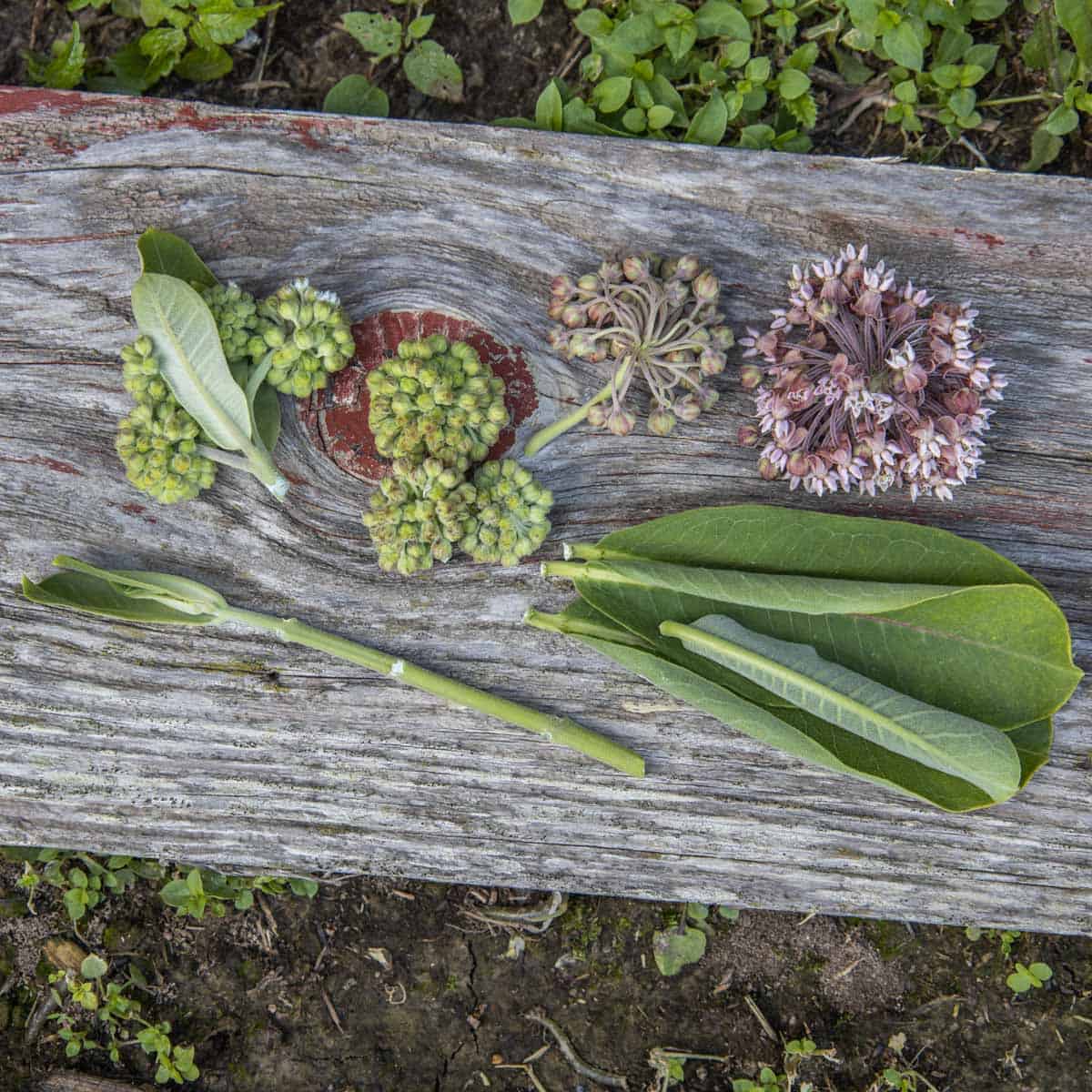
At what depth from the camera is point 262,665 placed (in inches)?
122

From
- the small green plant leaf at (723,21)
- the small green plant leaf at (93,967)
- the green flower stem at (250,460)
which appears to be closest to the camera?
A: the green flower stem at (250,460)

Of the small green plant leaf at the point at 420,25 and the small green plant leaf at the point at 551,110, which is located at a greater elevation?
the small green plant leaf at the point at 420,25

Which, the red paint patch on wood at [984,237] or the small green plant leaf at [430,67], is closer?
Result: the red paint patch on wood at [984,237]

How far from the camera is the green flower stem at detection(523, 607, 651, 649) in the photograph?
9.37ft

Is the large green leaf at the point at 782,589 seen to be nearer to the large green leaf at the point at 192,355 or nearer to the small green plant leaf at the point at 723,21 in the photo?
the large green leaf at the point at 192,355

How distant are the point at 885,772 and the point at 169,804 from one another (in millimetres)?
2220

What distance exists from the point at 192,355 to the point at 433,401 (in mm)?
667

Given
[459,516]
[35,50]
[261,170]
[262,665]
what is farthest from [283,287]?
[35,50]

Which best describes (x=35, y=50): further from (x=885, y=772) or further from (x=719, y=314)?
(x=885, y=772)

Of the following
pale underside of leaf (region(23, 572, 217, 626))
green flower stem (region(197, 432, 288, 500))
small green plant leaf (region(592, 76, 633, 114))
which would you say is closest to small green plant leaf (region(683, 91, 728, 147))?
small green plant leaf (region(592, 76, 633, 114))

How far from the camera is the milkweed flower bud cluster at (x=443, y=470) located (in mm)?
2633

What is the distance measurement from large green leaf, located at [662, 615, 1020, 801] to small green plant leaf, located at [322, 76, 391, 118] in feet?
6.68

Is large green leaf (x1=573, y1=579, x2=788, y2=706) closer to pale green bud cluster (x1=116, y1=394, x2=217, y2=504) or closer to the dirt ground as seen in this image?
pale green bud cluster (x1=116, y1=394, x2=217, y2=504)

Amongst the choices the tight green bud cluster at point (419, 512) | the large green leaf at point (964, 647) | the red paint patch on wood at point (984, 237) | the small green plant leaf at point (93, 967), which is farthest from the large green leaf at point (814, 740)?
the small green plant leaf at point (93, 967)
